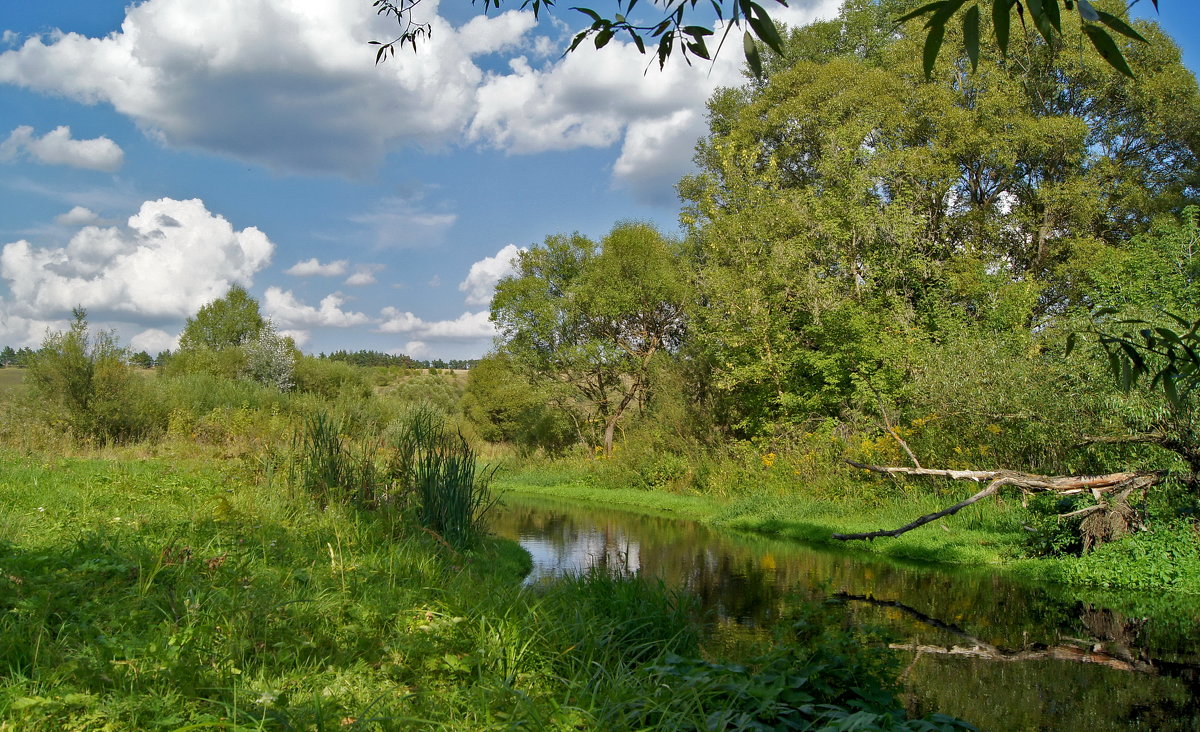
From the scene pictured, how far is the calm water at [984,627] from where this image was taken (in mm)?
6219

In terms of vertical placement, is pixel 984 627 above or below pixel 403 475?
below

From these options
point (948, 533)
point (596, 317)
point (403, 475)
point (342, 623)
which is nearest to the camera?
point (342, 623)

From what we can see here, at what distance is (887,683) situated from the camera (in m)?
5.06

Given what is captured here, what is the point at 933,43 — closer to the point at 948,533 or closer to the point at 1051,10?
the point at 1051,10

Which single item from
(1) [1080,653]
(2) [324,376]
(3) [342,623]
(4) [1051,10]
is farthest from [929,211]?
(2) [324,376]

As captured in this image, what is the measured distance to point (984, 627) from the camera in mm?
8562

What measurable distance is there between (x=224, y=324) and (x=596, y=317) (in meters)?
24.6

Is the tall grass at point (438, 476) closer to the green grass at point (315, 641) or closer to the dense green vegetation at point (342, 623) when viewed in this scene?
the dense green vegetation at point (342, 623)

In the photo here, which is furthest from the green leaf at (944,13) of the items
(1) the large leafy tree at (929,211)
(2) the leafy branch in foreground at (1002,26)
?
(1) the large leafy tree at (929,211)

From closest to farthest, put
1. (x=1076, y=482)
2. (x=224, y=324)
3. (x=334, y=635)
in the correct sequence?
1. (x=334, y=635)
2. (x=1076, y=482)
3. (x=224, y=324)

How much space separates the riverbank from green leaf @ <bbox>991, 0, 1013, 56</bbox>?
402 inches

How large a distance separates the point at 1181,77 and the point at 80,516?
83.2 feet

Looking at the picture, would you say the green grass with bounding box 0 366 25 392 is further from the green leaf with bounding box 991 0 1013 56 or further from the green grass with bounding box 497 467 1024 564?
the green leaf with bounding box 991 0 1013 56

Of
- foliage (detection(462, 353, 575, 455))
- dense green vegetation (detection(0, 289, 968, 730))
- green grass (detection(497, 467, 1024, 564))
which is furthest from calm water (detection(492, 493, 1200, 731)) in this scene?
foliage (detection(462, 353, 575, 455))
